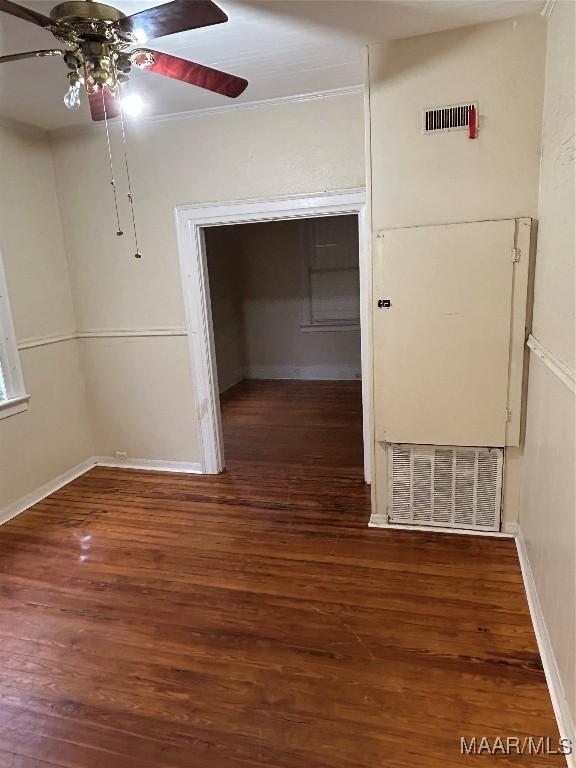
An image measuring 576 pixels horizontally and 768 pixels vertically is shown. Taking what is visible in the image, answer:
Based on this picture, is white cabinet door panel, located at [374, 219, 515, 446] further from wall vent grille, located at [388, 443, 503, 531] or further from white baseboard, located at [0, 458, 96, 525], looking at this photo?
white baseboard, located at [0, 458, 96, 525]

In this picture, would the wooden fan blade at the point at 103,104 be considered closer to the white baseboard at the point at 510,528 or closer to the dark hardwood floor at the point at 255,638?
the dark hardwood floor at the point at 255,638

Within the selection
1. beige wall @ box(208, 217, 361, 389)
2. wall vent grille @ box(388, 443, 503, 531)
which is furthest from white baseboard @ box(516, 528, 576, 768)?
beige wall @ box(208, 217, 361, 389)

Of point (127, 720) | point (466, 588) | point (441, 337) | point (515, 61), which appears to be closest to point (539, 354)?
point (441, 337)

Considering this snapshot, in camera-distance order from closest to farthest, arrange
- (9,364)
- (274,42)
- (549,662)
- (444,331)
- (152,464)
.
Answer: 1. (549,662)
2. (274,42)
3. (444,331)
4. (9,364)
5. (152,464)

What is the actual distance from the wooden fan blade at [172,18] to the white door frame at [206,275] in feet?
5.13

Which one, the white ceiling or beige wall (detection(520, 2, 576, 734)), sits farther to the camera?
the white ceiling

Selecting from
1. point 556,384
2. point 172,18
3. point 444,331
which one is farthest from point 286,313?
point 172,18

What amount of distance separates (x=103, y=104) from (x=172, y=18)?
2.55 feet

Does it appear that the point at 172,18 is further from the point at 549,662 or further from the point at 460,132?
the point at 549,662

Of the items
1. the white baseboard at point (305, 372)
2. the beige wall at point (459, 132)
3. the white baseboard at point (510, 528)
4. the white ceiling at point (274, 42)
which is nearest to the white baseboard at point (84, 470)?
the white baseboard at point (510, 528)

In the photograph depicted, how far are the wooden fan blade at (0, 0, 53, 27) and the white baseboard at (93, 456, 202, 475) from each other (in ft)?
9.30

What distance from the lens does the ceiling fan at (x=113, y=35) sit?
1.44 meters

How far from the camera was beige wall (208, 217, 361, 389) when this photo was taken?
6.25 metres

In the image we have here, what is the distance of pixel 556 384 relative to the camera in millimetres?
1824
